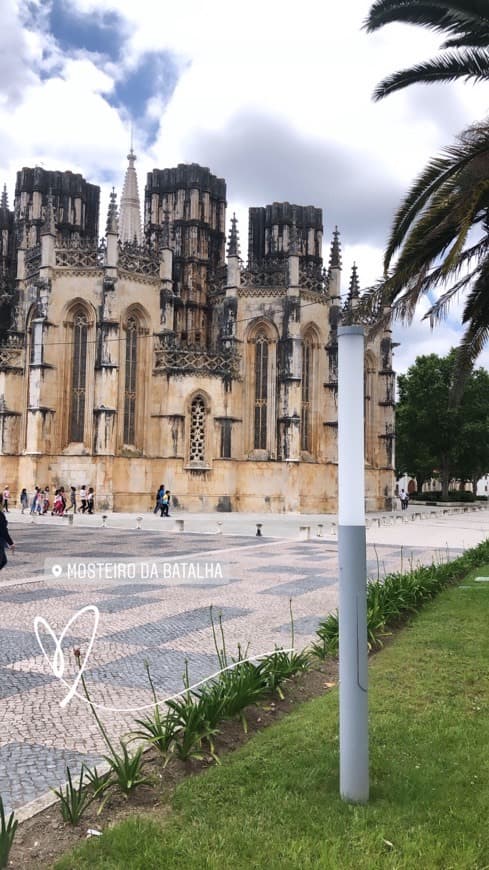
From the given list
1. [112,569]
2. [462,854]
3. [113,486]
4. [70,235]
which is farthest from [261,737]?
[70,235]

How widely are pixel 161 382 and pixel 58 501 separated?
8958 mm

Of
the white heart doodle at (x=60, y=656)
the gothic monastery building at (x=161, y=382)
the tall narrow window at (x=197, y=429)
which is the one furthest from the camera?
the tall narrow window at (x=197, y=429)

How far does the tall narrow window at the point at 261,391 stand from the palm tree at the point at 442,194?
27195 millimetres

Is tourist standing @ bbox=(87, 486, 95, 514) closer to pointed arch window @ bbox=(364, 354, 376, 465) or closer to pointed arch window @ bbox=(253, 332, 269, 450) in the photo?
pointed arch window @ bbox=(253, 332, 269, 450)

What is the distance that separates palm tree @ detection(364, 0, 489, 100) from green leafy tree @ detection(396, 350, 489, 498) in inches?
1696

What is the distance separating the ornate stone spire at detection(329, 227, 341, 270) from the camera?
40.9 meters

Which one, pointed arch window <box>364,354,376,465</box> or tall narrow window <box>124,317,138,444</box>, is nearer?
tall narrow window <box>124,317,138,444</box>

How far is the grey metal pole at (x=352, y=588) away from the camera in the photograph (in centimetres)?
363

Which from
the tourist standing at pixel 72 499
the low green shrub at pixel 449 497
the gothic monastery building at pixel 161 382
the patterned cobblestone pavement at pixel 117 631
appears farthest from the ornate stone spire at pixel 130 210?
the patterned cobblestone pavement at pixel 117 631

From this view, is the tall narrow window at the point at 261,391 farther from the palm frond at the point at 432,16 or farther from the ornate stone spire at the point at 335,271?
the palm frond at the point at 432,16

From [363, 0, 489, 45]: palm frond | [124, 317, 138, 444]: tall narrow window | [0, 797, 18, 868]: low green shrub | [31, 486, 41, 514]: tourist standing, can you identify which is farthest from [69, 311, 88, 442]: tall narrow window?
[0, 797, 18, 868]: low green shrub

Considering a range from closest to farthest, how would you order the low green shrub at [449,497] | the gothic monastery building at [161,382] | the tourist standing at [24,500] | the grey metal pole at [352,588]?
1. the grey metal pole at [352,588]
2. the tourist standing at [24,500]
3. the gothic monastery building at [161,382]
4. the low green shrub at [449,497]

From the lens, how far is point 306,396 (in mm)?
39719

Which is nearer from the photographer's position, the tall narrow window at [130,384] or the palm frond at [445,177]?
the palm frond at [445,177]
